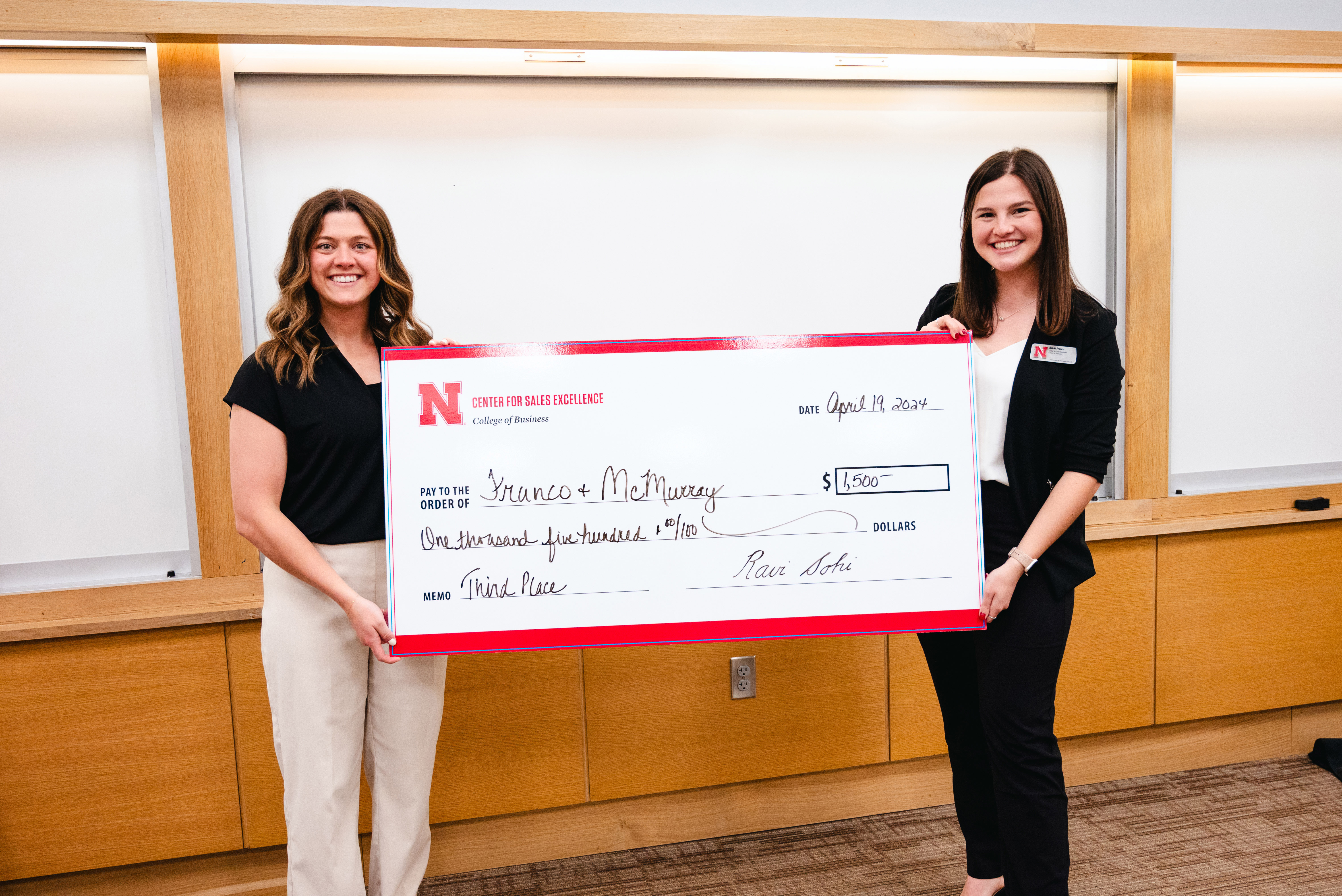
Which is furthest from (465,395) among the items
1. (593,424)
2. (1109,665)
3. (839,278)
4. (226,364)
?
(1109,665)

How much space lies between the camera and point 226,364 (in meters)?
2.16

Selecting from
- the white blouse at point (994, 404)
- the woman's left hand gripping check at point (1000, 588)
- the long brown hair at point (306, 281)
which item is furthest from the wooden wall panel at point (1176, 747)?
the long brown hair at point (306, 281)

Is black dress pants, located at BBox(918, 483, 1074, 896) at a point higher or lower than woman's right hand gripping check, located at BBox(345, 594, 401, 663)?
lower

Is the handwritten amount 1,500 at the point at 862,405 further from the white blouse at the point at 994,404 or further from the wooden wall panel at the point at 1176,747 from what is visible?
the wooden wall panel at the point at 1176,747

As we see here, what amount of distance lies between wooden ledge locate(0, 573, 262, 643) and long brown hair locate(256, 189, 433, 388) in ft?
2.70

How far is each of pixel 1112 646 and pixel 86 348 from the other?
303 centimetres

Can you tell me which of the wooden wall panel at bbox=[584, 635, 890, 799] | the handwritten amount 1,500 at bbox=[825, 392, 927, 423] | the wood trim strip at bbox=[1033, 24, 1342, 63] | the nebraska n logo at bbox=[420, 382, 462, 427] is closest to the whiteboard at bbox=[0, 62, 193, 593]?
the nebraska n logo at bbox=[420, 382, 462, 427]

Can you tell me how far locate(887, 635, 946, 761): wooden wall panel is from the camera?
257 cm

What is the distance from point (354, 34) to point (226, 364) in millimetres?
861

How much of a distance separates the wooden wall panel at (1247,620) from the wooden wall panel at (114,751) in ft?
9.06

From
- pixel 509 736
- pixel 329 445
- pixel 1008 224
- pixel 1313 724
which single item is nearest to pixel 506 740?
pixel 509 736

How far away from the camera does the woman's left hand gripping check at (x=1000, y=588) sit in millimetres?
1717

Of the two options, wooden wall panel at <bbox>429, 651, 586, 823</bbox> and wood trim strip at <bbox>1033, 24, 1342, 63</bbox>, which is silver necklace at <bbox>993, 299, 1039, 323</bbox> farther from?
wooden wall panel at <bbox>429, 651, 586, 823</bbox>

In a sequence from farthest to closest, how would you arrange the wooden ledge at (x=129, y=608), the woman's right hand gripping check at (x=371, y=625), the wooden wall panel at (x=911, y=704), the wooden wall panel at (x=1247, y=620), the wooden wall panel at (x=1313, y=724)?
the wooden wall panel at (x=1313, y=724) < the wooden wall panel at (x=1247, y=620) < the wooden wall panel at (x=911, y=704) < the wooden ledge at (x=129, y=608) < the woman's right hand gripping check at (x=371, y=625)
